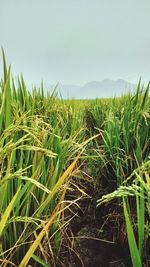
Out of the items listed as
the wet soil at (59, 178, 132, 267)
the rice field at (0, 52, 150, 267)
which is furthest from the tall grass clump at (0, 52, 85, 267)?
the wet soil at (59, 178, 132, 267)

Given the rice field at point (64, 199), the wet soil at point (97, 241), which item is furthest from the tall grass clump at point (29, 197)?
Result: the wet soil at point (97, 241)

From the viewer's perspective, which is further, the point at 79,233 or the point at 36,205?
the point at 79,233

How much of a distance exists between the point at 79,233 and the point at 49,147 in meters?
0.49

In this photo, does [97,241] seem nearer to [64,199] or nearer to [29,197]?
[64,199]

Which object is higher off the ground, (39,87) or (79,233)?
(39,87)

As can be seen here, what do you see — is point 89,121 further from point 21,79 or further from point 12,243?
point 12,243

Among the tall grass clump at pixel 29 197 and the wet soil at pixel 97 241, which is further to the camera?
the wet soil at pixel 97 241

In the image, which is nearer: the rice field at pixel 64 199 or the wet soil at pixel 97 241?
the rice field at pixel 64 199

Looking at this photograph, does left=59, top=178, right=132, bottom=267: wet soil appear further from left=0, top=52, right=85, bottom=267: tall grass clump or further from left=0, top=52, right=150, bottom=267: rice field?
left=0, top=52, right=85, bottom=267: tall grass clump

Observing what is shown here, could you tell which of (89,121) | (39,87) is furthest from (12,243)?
(89,121)

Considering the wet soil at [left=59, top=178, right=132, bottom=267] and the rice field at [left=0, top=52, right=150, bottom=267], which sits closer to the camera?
the rice field at [left=0, top=52, right=150, bottom=267]

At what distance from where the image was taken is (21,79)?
2023mm

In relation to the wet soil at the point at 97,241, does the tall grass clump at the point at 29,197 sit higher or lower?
higher

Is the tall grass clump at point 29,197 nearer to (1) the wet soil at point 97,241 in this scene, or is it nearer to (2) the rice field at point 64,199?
(2) the rice field at point 64,199
